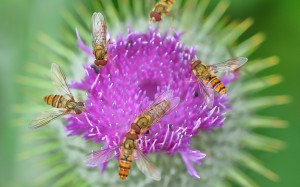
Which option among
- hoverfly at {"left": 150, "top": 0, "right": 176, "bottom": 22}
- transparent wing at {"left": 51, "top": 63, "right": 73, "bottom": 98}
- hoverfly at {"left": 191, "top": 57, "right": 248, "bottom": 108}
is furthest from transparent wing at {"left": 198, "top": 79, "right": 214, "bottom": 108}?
transparent wing at {"left": 51, "top": 63, "right": 73, "bottom": 98}

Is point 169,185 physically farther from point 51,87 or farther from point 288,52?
point 288,52

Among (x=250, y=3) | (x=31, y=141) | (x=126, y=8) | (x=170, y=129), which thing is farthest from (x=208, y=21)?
(x=31, y=141)

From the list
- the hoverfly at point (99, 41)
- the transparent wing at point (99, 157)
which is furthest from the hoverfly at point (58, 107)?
the transparent wing at point (99, 157)

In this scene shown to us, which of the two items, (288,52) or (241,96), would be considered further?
(288,52)

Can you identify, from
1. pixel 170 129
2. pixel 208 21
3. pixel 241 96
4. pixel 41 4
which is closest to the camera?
pixel 170 129

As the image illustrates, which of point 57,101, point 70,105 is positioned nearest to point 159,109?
point 70,105

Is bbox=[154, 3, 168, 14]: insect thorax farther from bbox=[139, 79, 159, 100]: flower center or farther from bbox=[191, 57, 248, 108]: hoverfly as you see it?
bbox=[139, 79, 159, 100]: flower center

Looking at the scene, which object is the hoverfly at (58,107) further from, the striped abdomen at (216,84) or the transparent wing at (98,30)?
the striped abdomen at (216,84)
